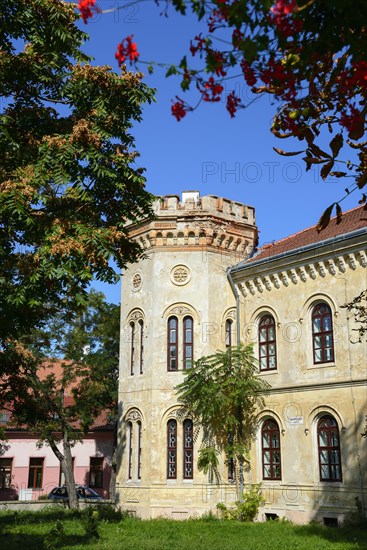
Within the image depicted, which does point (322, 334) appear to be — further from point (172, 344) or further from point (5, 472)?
point (5, 472)

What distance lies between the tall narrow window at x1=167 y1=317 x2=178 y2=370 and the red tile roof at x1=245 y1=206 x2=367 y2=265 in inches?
135

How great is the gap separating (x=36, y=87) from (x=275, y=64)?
8905 millimetres

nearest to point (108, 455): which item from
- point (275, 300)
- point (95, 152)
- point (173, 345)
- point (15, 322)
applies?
point (173, 345)

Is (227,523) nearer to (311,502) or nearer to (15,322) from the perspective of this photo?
(311,502)

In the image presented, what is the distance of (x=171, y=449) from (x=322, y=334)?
643cm

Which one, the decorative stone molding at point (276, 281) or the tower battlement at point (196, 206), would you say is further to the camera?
the tower battlement at point (196, 206)

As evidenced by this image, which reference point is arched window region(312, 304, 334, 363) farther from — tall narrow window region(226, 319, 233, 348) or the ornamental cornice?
tall narrow window region(226, 319, 233, 348)

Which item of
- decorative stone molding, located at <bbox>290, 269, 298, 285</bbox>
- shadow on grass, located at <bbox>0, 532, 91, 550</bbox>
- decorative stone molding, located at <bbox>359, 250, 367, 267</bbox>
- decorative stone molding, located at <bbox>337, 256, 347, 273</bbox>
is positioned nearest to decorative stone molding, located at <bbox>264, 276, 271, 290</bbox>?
decorative stone molding, located at <bbox>290, 269, 298, 285</bbox>

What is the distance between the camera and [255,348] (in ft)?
69.9

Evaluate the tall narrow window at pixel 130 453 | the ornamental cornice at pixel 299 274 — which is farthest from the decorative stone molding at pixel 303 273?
the tall narrow window at pixel 130 453

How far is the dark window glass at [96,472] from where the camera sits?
36.0 metres

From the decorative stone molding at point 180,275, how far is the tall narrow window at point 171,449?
489 cm

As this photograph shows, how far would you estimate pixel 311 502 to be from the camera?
1820 centimetres

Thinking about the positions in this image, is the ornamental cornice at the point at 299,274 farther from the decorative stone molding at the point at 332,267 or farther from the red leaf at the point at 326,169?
the red leaf at the point at 326,169
